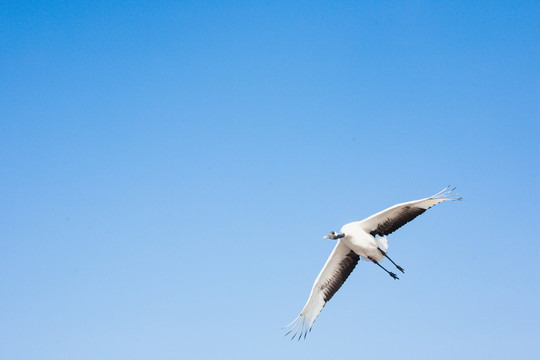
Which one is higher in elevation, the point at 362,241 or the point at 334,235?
the point at 334,235

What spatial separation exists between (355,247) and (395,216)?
2.27 metres

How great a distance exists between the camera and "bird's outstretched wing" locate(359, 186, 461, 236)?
2109 cm

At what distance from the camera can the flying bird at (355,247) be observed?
21.6 meters

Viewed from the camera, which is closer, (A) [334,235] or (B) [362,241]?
(B) [362,241]

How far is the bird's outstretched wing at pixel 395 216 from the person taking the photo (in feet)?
69.2

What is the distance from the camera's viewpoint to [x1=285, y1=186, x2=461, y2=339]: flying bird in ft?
71.0

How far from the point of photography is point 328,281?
24266 millimetres

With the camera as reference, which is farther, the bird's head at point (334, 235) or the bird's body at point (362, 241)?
the bird's head at point (334, 235)

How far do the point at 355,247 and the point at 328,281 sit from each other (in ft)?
8.83

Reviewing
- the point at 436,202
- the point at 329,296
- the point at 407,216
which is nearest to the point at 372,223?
the point at 407,216

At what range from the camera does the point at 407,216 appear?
21.8 meters

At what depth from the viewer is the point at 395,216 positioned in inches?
864

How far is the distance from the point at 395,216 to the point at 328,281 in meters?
4.83

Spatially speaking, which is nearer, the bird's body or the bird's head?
the bird's body
